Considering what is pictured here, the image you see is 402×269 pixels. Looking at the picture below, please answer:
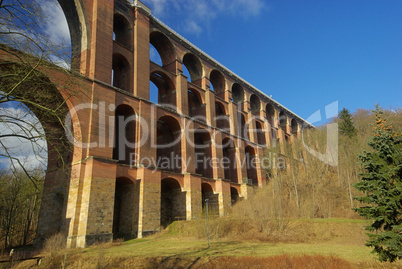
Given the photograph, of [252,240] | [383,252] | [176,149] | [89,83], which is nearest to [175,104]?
[176,149]

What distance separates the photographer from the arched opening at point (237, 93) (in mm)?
38438

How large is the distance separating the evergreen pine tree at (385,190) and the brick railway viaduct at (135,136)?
11523mm

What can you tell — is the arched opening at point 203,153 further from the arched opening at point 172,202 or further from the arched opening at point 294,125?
the arched opening at point 294,125

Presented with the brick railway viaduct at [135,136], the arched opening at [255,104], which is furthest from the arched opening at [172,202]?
the arched opening at [255,104]

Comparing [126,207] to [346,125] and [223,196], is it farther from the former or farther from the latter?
[346,125]

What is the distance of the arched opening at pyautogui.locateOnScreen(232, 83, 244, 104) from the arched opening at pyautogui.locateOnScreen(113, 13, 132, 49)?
59.8 ft

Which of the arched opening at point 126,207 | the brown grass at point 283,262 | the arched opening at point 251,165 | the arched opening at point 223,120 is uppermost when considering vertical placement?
the arched opening at point 223,120

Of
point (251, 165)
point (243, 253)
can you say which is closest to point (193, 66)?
point (251, 165)

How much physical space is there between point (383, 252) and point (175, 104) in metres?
21.3

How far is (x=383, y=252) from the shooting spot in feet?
27.8

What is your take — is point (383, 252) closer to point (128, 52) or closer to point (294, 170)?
point (128, 52)

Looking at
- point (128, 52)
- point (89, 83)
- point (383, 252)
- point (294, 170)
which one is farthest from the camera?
point (294, 170)

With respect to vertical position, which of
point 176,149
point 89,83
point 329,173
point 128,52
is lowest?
point 329,173

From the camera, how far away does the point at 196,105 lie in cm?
3186
